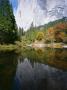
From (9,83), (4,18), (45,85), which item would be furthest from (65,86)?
(4,18)

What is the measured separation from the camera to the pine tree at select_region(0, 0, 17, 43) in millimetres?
40875

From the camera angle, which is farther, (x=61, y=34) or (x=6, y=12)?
(x=61, y=34)

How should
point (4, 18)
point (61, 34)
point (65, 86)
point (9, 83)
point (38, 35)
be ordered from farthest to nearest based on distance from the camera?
point (38, 35), point (61, 34), point (4, 18), point (9, 83), point (65, 86)

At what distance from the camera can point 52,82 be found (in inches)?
368

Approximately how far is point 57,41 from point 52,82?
56901 millimetres

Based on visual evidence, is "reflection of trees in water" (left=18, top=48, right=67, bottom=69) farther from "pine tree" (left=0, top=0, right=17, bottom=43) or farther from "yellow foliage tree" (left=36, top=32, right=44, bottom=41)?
"yellow foliage tree" (left=36, top=32, right=44, bottom=41)

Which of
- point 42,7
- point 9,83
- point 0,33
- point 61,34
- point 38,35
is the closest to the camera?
point 9,83

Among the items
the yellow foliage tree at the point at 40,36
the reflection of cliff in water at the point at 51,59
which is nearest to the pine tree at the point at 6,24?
the reflection of cliff in water at the point at 51,59

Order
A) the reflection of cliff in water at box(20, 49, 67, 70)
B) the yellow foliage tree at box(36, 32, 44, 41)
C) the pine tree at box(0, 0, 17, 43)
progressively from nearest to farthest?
the reflection of cliff in water at box(20, 49, 67, 70)
the pine tree at box(0, 0, 17, 43)
the yellow foliage tree at box(36, 32, 44, 41)

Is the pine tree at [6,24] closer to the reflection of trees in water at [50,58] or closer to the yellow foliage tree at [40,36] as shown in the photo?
the reflection of trees in water at [50,58]

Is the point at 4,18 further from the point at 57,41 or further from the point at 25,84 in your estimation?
the point at 25,84

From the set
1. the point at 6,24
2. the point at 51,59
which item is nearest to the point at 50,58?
the point at 51,59

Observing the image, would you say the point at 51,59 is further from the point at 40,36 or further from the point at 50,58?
the point at 40,36

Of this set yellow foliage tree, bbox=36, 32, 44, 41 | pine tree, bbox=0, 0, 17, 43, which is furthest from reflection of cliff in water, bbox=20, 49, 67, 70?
yellow foliage tree, bbox=36, 32, 44, 41
